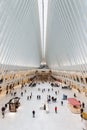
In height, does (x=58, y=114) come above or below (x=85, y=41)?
below

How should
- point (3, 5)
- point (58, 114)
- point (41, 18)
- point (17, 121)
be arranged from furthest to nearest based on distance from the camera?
Result: 1. point (41, 18)
2. point (58, 114)
3. point (17, 121)
4. point (3, 5)

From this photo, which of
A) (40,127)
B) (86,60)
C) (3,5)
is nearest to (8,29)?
(3,5)

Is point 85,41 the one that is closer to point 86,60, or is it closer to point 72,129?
point 86,60

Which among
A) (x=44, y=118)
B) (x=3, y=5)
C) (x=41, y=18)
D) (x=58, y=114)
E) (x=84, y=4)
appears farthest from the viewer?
(x=41, y=18)

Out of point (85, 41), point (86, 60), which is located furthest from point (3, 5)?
point (86, 60)

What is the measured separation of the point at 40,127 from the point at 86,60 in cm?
722

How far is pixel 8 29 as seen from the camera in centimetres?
1352

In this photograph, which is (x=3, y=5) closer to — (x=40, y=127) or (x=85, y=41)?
(x=85, y=41)

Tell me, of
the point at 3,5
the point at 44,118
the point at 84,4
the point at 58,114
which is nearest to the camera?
the point at 84,4

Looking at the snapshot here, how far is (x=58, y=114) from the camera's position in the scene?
1395 cm

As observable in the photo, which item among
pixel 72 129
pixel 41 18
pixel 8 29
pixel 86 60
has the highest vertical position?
pixel 41 18

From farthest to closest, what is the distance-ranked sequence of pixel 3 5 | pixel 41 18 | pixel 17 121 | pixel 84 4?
pixel 41 18
pixel 17 121
pixel 3 5
pixel 84 4

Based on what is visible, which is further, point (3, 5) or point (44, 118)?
point (44, 118)

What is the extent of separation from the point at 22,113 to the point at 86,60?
7.77 meters
